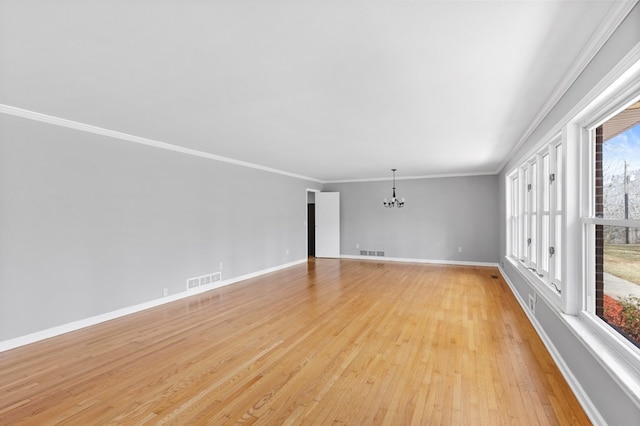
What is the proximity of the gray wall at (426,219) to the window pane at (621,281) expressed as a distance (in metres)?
6.43

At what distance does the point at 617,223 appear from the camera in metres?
1.91

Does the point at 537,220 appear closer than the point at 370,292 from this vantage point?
Yes

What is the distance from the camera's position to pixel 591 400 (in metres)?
2.07

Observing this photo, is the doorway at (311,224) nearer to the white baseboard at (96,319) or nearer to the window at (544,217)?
the white baseboard at (96,319)

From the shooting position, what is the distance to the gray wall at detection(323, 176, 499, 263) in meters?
8.20

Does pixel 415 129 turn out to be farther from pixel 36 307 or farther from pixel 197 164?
pixel 36 307

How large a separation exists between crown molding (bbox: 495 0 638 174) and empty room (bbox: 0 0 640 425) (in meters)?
0.01

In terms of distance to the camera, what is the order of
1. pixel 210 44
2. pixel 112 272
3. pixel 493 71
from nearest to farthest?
pixel 210 44 < pixel 493 71 < pixel 112 272

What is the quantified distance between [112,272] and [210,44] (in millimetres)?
3489

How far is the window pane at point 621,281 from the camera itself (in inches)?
70.1

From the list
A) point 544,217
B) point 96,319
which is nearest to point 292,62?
point 544,217

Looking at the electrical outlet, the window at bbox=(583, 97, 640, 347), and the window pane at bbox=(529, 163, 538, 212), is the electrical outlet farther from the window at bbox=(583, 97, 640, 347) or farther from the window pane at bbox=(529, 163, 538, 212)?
the window at bbox=(583, 97, 640, 347)

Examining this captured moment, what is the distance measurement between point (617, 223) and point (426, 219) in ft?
22.8

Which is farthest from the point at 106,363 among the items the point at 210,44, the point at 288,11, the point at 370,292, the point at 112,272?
the point at 370,292
